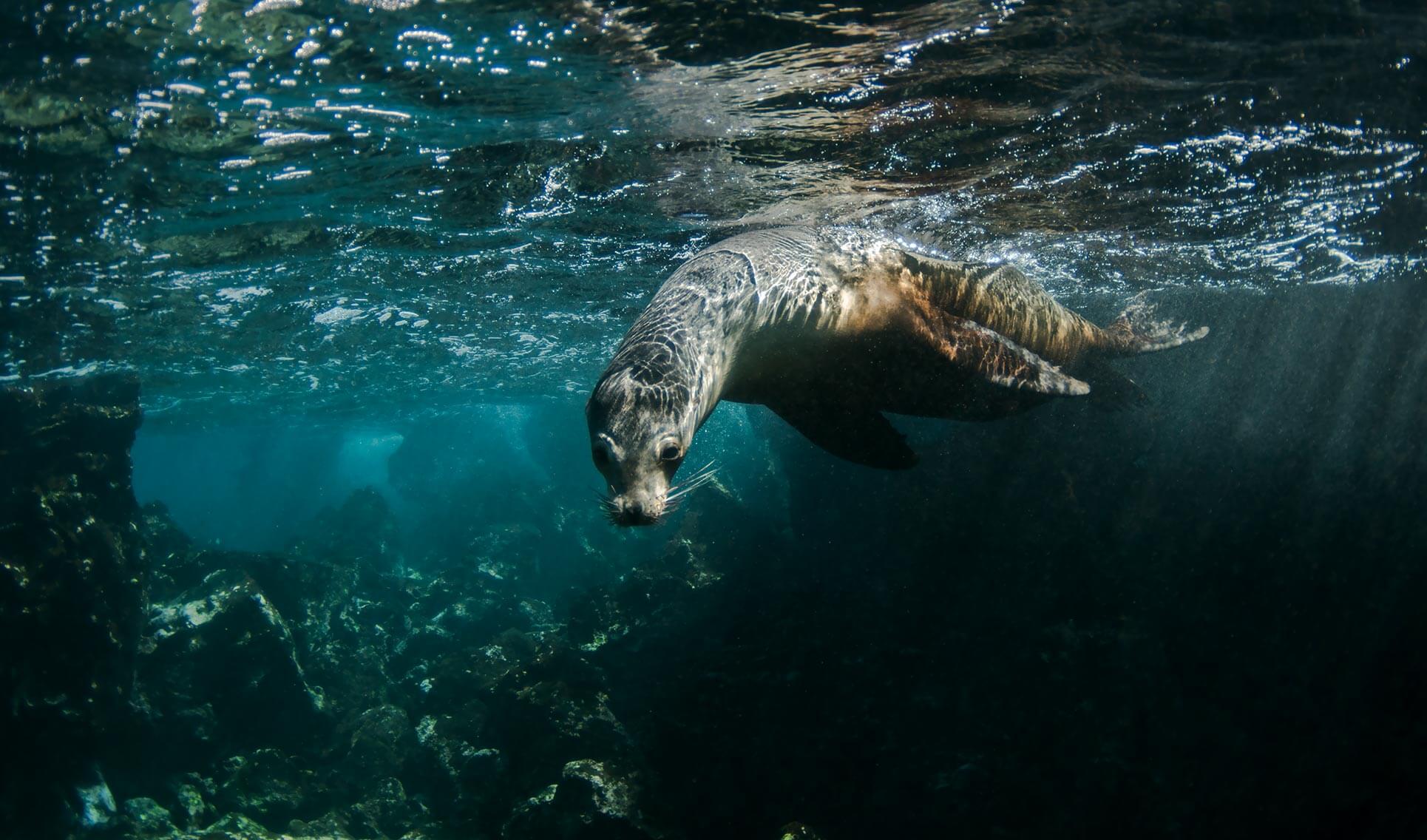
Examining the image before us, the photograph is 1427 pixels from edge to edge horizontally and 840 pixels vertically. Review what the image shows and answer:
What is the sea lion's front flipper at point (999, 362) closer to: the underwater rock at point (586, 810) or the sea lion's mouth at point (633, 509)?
the sea lion's mouth at point (633, 509)

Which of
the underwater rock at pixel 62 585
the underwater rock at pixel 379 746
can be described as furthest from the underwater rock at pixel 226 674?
the underwater rock at pixel 379 746

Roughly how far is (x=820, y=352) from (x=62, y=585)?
535 inches

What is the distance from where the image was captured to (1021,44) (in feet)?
17.1

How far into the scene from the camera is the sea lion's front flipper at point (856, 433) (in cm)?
486

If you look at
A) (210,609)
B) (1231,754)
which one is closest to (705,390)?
(1231,754)

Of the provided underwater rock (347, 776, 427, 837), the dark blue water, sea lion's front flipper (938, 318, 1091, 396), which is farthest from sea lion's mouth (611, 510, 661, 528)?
underwater rock (347, 776, 427, 837)

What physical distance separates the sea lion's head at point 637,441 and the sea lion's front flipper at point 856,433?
2.01 meters

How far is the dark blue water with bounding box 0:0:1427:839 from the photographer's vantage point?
536cm

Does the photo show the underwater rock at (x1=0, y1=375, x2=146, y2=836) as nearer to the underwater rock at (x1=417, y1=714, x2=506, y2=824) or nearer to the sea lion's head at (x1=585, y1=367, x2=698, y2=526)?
the underwater rock at (x1=417, y1=714, x2=506, y2=824)

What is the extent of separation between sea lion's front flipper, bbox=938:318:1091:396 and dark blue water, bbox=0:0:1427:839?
240cm

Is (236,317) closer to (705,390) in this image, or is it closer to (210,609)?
(210,609)

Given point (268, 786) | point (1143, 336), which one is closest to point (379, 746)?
point (268, 786)

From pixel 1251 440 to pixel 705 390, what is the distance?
18.3m

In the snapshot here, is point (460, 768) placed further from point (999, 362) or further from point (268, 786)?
point (999, 362)
